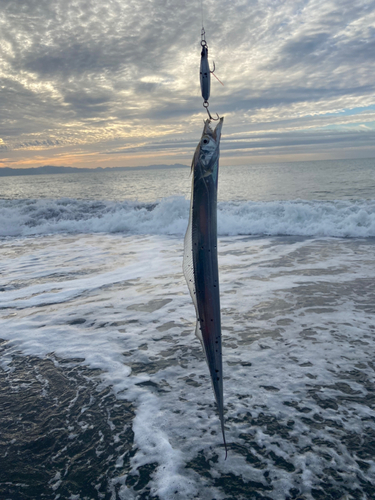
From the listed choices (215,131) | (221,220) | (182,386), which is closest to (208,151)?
(215,131)

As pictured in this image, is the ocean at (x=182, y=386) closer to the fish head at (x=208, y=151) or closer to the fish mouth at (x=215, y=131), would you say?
the fish head at (x=208, y=151)

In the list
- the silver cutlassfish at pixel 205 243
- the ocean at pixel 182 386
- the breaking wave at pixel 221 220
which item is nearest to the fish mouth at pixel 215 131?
the silver cutlassfish at pixel 205 243

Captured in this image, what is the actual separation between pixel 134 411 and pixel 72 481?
98 centimetres

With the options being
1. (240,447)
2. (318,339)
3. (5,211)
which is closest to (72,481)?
(240,447)

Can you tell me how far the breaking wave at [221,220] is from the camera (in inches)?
574

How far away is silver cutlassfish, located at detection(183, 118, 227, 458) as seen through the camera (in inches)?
67.6

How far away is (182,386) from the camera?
13.4 feet

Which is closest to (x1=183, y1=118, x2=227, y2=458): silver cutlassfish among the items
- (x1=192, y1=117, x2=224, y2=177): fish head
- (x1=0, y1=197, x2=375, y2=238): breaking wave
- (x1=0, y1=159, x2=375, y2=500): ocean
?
(x1=192, y1=117, x2=224, y2=177): fish head

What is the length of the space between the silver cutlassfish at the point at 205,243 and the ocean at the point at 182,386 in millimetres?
1626

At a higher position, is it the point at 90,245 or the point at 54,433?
the point at 54,433

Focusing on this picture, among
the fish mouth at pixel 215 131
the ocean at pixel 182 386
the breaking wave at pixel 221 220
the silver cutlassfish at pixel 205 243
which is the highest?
the fish mouth at pixel 215 131

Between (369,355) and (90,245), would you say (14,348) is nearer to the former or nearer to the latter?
(369,355)

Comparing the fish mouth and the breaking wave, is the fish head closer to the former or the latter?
the fish mouth

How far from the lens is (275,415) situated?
3.48m
